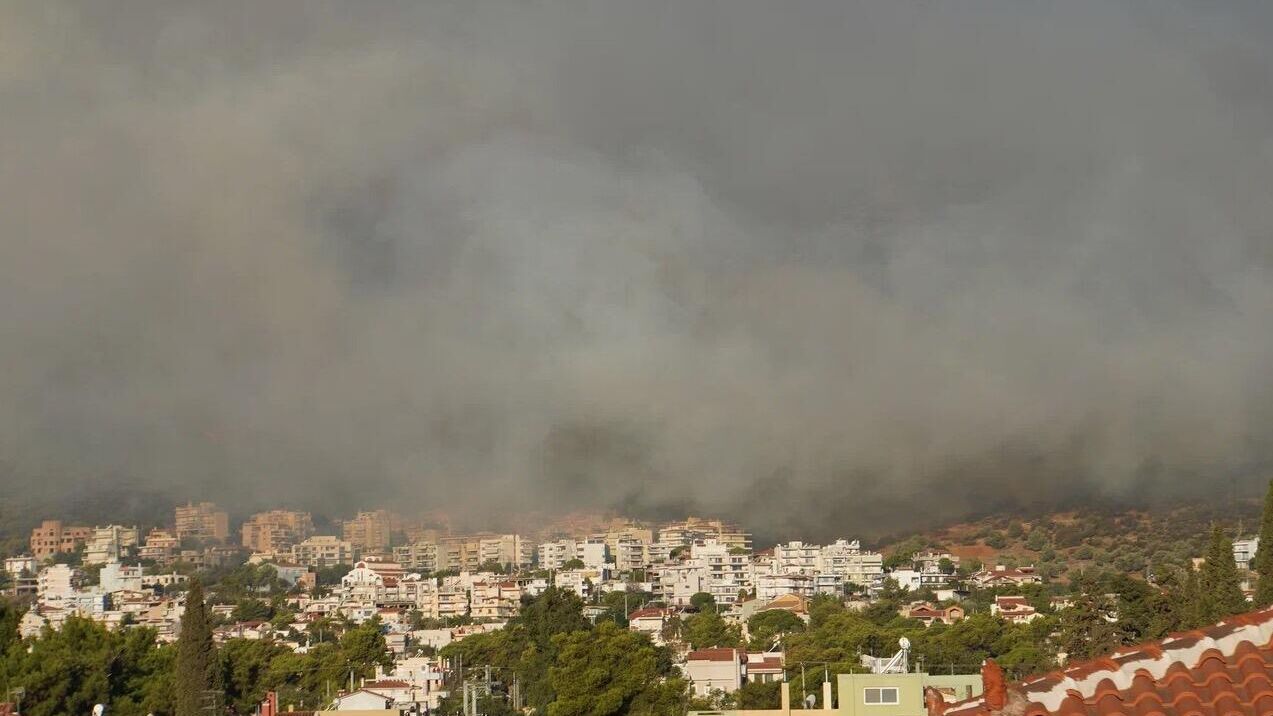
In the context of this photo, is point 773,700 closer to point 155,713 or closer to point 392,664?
point 155,713

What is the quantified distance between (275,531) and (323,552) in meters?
6.13

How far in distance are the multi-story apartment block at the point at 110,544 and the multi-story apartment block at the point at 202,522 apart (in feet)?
15.5

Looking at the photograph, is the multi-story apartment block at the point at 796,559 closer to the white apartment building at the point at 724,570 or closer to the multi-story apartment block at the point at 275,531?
the white apartment building at the point at 724,570

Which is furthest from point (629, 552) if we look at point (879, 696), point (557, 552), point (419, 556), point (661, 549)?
point (879, 696)

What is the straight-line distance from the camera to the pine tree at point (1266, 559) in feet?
135

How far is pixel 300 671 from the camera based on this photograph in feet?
222

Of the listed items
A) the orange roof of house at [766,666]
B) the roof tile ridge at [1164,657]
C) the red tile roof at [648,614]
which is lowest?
the roof tile ridge at [1164,657]

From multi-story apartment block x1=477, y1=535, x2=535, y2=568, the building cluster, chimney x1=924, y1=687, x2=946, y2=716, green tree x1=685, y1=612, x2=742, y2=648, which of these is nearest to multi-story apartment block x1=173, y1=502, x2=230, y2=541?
the building cluster

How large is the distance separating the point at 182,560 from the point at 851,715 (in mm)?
135241

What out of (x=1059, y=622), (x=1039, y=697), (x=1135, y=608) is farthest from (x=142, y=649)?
(x=1039, y=697)

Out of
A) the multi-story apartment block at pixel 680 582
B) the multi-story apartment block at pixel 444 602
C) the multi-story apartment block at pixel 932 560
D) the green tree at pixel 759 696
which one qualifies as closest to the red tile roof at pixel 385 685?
the green tree at pixel 759 696

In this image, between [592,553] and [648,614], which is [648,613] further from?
[592,553]

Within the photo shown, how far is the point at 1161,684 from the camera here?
6371 millimetres

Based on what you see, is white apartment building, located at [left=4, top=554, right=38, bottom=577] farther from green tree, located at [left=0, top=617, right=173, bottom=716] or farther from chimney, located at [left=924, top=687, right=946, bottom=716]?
chimney, located at [left=924, top=687, right=946, bottom=716]
